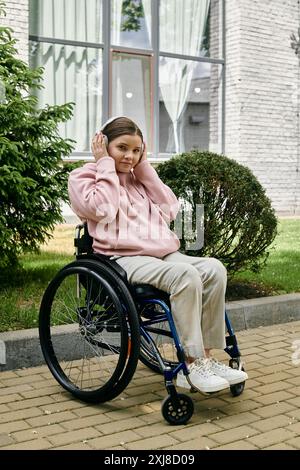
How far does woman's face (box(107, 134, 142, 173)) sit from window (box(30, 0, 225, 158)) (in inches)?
235

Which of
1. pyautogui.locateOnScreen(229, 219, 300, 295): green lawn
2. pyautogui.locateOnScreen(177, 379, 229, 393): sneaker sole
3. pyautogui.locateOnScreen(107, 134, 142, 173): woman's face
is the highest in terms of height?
pyautogui.locateOnScreen(107, 134, 142, 173): woman's face

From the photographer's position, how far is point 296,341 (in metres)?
4.38

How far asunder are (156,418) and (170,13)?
333 inches

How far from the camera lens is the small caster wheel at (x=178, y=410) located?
114 inches

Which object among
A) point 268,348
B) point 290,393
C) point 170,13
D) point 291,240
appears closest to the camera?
point 290,393

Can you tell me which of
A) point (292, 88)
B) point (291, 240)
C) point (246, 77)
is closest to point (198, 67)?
point (246, 77)

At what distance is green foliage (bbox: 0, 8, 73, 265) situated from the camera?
4727 millimetres

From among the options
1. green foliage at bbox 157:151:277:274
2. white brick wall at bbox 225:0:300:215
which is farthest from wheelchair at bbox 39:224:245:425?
white brick wall at bbox 225:0:300:215

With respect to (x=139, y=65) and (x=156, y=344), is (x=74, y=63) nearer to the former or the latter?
(x=139, y=65)

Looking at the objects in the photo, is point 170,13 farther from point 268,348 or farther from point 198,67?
point 268,348

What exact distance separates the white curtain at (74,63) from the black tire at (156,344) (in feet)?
18.6

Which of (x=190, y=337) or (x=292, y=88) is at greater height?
(x=292, y=88)

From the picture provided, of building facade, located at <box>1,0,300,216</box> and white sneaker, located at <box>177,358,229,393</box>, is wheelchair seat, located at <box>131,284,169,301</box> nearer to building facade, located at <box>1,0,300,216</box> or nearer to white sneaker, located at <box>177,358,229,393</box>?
white sneaker, located at <box>177,358,229,393</box>

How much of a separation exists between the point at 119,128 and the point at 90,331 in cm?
101
